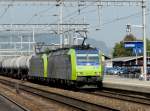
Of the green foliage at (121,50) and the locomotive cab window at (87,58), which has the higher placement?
the green foliage at (121,50)

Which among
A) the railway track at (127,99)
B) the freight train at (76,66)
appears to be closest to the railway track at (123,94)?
the railway track at (127,99)

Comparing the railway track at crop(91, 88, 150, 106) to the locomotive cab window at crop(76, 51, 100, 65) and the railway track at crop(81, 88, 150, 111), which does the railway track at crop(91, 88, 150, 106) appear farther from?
the locomotive cab window at crop(76, 51, 100, 65)

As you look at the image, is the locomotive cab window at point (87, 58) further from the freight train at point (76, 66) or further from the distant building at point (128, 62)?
the distant building at point (128, 62)

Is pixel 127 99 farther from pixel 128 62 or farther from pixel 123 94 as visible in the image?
pixel 128 62

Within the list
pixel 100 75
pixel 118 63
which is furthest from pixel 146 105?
pixel 118 63

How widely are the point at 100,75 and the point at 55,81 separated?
8546 mm

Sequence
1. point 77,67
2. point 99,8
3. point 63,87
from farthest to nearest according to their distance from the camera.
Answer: point 99,8 < point 63,87 < point 77,67

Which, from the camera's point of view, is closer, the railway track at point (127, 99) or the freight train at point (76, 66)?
the railway track at point (127, 99)

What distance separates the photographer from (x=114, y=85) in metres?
37.0

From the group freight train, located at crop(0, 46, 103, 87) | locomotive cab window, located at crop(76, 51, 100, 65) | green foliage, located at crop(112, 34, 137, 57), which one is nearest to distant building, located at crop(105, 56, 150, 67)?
freight train, located at crop(0, 46, 103, 87)

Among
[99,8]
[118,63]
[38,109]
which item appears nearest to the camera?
[38,109]

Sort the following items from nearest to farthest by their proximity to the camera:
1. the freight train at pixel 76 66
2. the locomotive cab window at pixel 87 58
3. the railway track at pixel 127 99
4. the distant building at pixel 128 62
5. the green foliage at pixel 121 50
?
the railway track at pixel 127 99 < the freight train at pixel 76 66 < the locomotive cab window at pixel 87 58 < the distant building at pixel 128 62 < the green foliage at pixel 121 50

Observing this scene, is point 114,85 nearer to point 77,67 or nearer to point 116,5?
point 77,67

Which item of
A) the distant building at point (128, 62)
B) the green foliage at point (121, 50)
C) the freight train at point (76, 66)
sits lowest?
the freight train at point (76, 66)
